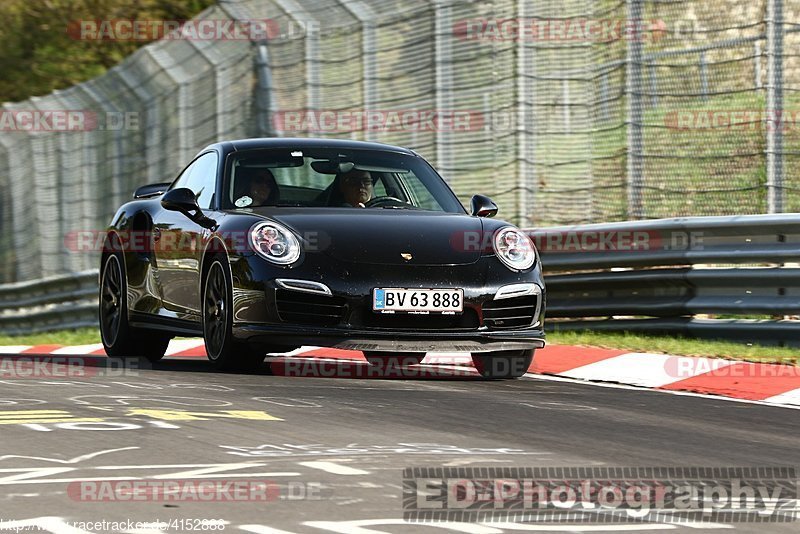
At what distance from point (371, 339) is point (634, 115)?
13.7 ft

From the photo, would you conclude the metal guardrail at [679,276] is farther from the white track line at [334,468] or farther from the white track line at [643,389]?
the white track line at [334,468]

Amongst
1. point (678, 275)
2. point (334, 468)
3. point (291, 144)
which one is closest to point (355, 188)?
point (291, 144)

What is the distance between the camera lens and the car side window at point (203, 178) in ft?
34.3

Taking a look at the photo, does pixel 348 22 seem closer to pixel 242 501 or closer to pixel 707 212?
pixel 707 212

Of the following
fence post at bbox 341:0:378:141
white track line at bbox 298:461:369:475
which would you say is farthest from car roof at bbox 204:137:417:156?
white track line at bbox 298:461:369:475

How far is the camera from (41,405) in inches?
311

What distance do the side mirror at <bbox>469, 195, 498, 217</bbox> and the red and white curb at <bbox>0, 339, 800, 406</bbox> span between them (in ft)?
3.26

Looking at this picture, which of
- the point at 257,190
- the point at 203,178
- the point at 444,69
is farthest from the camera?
the point at 444,69

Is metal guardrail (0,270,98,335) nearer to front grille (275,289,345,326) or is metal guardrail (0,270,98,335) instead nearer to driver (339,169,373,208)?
driver (339,169,373,208)

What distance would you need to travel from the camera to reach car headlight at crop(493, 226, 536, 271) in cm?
959

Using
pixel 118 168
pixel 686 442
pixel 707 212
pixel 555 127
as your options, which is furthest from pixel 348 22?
pixel 686 442

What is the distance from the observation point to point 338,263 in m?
9.16

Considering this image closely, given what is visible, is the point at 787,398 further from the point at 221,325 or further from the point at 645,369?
the point at 221,325

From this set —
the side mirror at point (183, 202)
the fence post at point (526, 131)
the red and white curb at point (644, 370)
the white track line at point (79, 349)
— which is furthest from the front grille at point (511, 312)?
the white track line at point (79, 349)
